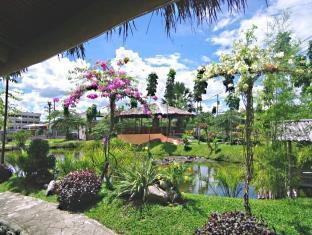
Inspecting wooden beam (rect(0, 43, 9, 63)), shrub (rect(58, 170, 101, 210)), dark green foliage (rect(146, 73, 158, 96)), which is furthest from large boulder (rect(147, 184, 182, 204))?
dark green foliage (rect(146, 73, 158, 96))

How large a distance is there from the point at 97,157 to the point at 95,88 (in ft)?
6.04

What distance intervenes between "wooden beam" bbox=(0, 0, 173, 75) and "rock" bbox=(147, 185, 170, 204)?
4.30 meters

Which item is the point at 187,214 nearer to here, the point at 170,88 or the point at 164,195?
the point at 164,195

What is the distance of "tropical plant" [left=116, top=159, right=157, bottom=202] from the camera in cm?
650

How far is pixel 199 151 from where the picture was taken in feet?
86.2

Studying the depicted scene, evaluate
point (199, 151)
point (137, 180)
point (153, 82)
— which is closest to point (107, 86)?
Result: point (137, 180)

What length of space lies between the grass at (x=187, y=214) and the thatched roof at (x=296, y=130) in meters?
1.60

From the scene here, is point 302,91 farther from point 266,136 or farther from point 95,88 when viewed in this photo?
point 95,88

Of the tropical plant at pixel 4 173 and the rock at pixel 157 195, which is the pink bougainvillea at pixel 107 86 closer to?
the rock at pixel 157 195

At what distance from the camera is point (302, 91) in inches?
311

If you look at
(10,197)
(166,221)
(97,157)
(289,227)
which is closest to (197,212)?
(166,221)

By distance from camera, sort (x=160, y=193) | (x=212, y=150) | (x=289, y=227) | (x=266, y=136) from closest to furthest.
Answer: (x=289, y=227) < (x=160, y=193) < (x=266, y=136) < (x=212, y=150)

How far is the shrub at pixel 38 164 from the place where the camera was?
31.8ft

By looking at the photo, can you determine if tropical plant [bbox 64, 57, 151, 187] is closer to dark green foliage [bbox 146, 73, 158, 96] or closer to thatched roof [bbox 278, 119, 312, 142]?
thatched roof [bbox 278, 119, 312, 142]
